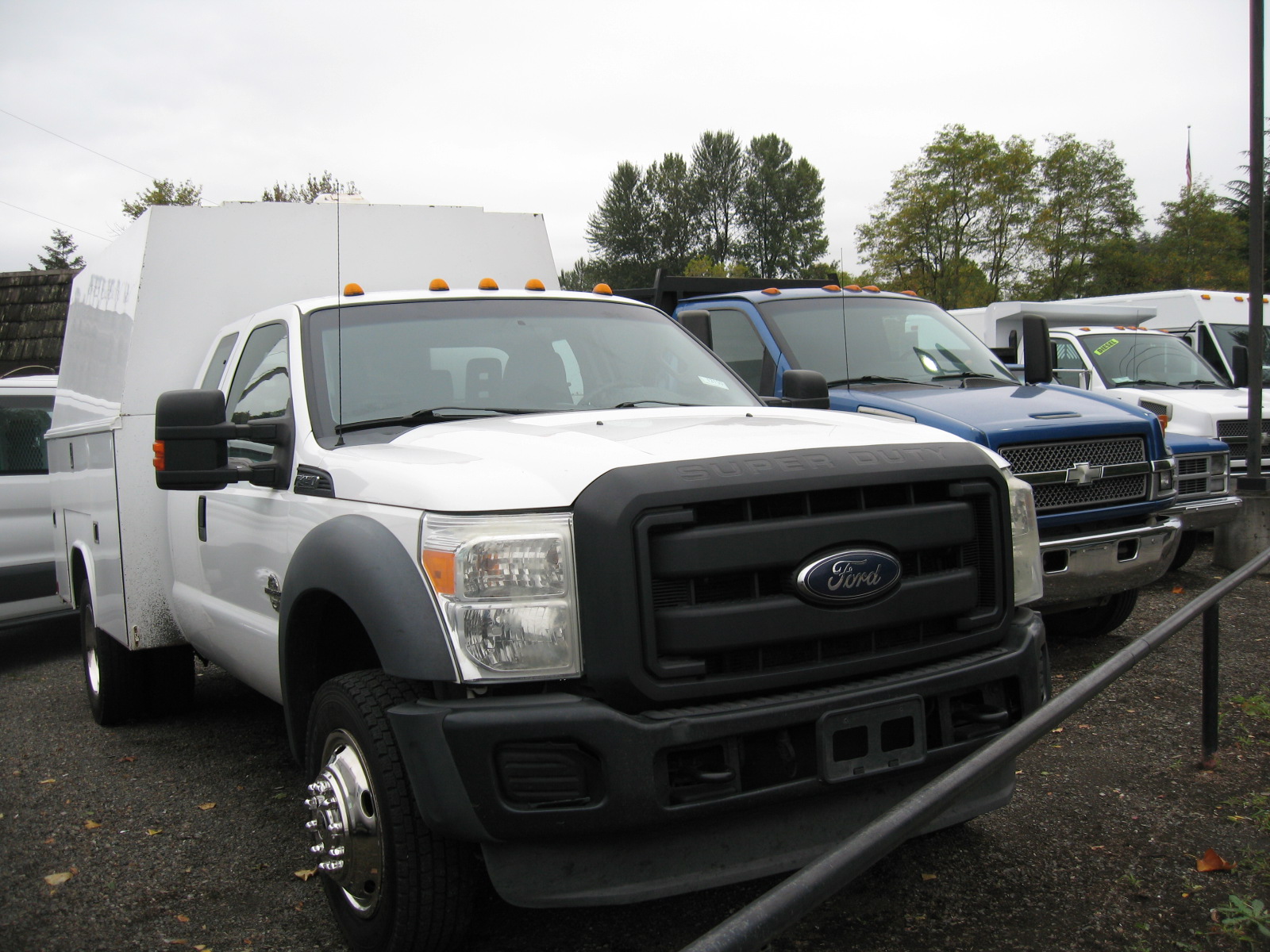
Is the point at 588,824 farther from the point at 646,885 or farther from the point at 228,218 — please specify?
the point at 228,218

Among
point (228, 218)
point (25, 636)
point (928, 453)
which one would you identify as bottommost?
point (25, 636)

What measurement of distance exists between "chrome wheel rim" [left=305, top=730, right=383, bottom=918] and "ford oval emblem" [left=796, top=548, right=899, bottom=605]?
1223 mm

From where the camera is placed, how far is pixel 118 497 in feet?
16.1

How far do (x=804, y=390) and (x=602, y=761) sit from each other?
2339 mm

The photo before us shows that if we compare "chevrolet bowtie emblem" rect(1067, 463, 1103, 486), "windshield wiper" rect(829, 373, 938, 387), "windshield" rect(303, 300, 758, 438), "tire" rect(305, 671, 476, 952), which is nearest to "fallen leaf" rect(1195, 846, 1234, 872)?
"windshield" rect(303, 300, 758, 438)

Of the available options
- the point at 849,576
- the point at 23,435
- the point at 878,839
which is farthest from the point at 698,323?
the point at 23,435

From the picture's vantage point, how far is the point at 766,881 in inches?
135

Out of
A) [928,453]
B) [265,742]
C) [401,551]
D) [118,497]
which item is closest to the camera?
[401,551]

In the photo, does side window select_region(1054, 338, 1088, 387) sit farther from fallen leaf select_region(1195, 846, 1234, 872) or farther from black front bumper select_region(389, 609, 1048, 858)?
black front bumper select_region(389, 609, 1048, 858)

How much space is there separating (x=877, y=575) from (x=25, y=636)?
28.7 ft

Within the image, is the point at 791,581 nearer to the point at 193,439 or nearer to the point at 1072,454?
A: the point at 193,439

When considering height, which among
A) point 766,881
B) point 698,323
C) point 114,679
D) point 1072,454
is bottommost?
point 766,881

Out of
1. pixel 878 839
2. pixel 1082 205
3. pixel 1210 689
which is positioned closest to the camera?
pixel 878 839

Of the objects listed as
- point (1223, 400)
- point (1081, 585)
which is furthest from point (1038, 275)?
point (1081, 585)
